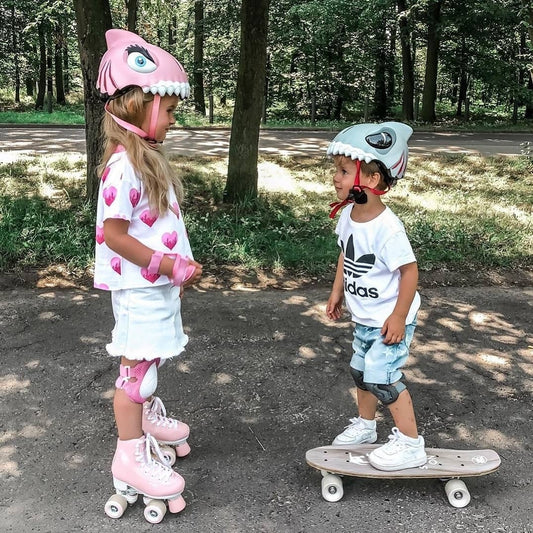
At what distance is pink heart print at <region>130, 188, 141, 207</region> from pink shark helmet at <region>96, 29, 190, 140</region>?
0.24 m

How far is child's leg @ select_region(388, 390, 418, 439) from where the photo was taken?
2.68 metres

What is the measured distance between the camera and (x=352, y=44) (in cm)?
2139

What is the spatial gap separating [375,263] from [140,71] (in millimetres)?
1260

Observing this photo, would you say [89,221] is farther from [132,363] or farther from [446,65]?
[446,65]

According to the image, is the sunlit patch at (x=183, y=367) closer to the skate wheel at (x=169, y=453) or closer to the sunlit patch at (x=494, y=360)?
the skate wheel at (x=169, y=453)

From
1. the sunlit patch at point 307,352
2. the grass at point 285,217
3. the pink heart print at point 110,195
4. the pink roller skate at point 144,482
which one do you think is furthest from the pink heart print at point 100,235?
the grass at point 285,217

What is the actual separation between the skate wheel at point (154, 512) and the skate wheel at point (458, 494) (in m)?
1.29

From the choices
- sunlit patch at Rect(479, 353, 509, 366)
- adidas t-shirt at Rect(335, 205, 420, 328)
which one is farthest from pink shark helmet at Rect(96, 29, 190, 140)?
sunlit patch at Rect(479, 353, 509, 366)

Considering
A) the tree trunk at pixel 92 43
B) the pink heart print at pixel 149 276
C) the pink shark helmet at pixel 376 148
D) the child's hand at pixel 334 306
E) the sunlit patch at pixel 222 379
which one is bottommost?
the sunlit patch at pixel 222 379

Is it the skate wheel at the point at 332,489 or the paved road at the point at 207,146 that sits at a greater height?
the paved road at the point at 207,146

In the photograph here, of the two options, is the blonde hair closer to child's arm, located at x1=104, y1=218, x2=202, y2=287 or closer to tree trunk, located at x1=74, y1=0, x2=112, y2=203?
child's arm, located at x1=104, y1=218, x2=202, y2=287

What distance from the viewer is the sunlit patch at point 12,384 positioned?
359cm

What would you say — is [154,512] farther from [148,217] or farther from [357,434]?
[148,217]

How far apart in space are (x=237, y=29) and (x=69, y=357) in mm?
18982
